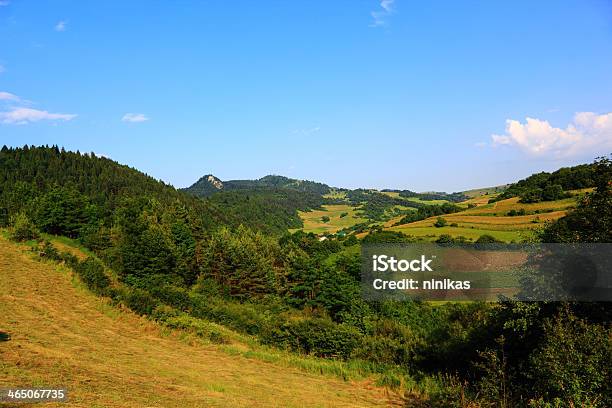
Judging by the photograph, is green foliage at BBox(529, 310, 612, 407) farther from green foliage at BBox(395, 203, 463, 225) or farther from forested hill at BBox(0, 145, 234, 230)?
green foliage at BBox(395, 203, 463, 225)

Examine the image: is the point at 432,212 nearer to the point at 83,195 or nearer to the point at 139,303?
the point at 83,195

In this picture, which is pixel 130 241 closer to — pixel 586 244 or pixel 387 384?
pixel 387 384

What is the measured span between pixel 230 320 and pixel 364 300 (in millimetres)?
27709

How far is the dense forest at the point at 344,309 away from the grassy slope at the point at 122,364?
10.4ft

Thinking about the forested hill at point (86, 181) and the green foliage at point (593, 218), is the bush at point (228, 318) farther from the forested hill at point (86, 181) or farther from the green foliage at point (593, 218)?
the forested hill at point (86, 181)

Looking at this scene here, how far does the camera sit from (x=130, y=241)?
176 ft

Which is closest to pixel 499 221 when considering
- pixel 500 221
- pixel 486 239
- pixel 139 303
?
pixel 500 221

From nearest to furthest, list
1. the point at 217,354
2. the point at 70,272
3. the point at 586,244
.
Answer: the point at 586,244 < the point at 217,354 < the point at 70,272

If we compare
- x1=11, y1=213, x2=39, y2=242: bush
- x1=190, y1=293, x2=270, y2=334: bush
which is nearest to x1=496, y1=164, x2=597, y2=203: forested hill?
x1=190, y1=293, x2=270, y2=334: bush

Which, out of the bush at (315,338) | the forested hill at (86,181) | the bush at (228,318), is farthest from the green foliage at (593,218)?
the forested hill at (86,181)

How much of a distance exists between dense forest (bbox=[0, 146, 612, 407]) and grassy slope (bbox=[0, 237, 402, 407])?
318 cm

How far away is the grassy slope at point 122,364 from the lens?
10.7 meters

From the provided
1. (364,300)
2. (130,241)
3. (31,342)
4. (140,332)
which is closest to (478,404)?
(31,342)

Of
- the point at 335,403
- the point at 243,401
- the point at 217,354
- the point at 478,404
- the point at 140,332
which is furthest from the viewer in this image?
the point at 140,332
